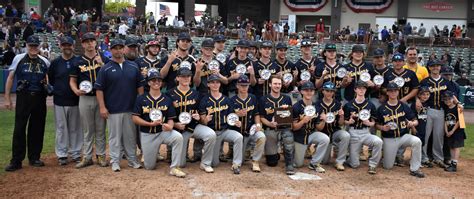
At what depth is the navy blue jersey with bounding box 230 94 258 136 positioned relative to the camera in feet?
27.5

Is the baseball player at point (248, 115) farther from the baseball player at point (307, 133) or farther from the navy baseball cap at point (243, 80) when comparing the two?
the baseball player at point (307, 133)

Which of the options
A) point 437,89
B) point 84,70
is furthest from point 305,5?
point 84,70

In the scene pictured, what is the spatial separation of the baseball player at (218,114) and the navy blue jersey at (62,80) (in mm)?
2201

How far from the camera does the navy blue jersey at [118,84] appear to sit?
7.79 meters

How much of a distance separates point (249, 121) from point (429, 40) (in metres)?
25.3

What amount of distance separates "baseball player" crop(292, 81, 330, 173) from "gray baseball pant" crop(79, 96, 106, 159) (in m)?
3.32

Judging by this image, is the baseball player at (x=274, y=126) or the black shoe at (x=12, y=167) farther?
the baseball player at (x=274, y=126)

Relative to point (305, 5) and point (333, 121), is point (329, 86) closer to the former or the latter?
point (333, 121)

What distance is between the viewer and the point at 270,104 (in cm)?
851

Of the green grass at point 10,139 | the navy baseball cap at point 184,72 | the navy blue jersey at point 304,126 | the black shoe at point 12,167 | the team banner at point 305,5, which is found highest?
the team banner at point 305,5

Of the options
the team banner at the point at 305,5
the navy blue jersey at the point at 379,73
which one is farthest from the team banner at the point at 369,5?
the navy blue jersey at the point at 379,73

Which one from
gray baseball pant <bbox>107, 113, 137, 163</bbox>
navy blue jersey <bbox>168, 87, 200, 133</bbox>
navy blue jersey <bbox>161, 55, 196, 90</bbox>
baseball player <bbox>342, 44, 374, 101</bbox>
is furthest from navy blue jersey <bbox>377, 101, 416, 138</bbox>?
gray baseball pant <bbox>107, 113, 137, 163</bbox>

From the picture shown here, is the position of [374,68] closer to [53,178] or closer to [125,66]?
[125,66]

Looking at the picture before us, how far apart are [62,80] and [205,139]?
257 cm
